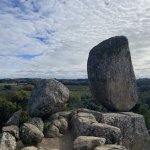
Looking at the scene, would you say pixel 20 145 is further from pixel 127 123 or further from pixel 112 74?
pixel 112 74

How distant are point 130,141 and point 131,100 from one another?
2812 millimetres

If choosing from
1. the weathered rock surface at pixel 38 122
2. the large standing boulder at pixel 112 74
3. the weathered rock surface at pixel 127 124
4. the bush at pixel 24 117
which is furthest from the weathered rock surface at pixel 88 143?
the large standing boulder at pixel 112 74

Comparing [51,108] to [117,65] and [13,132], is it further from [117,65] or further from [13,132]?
[117,65]

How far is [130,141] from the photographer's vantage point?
16.9 meters

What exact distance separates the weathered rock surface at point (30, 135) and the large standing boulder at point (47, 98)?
7.96 feet

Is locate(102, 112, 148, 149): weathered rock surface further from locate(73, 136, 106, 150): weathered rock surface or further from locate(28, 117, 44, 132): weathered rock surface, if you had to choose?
locate(73, 136, 106, 150): weathered rock surface

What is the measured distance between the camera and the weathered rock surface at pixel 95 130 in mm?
13445

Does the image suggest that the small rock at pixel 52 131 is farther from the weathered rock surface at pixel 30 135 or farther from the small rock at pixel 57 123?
the weathered rock surface at pixel 30 135

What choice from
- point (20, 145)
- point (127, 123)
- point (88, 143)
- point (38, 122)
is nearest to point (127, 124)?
point (127, 123)

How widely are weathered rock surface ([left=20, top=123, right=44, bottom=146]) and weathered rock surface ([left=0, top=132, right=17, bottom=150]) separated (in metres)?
0.56

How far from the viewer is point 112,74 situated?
18.1 meters

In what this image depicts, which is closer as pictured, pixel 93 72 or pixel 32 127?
pixel 32 127

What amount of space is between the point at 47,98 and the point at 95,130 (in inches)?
143

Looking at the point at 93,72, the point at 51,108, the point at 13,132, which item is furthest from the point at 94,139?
the point at 93,72
